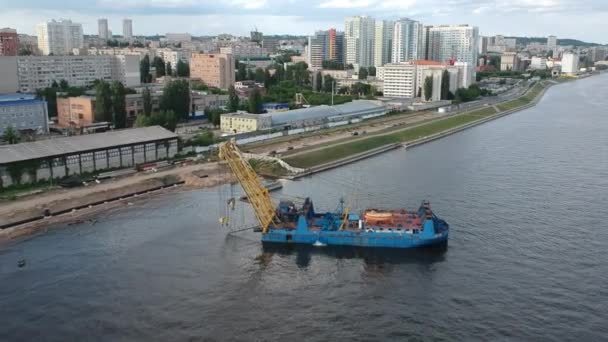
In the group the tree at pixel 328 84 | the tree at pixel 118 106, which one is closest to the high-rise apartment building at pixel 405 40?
the tree at pixel 328 84

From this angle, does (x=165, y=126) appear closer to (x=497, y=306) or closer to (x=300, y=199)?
(x=300, y=199)

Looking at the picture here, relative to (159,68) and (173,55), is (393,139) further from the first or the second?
(173,55)

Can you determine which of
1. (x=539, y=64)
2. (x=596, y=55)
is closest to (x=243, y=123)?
(x=539, y=64)

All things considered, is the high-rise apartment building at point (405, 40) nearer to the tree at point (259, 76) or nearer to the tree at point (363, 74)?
the tree at point (363, 74)

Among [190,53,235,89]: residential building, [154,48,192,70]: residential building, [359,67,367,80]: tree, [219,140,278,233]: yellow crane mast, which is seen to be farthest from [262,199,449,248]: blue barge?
[154,48,192,70]: residential building

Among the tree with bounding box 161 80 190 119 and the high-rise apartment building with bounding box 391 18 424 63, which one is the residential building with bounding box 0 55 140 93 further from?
Result: the high-rise apartment building with bounding box 391 18 424 63

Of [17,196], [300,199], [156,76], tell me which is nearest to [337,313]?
[300,199]
